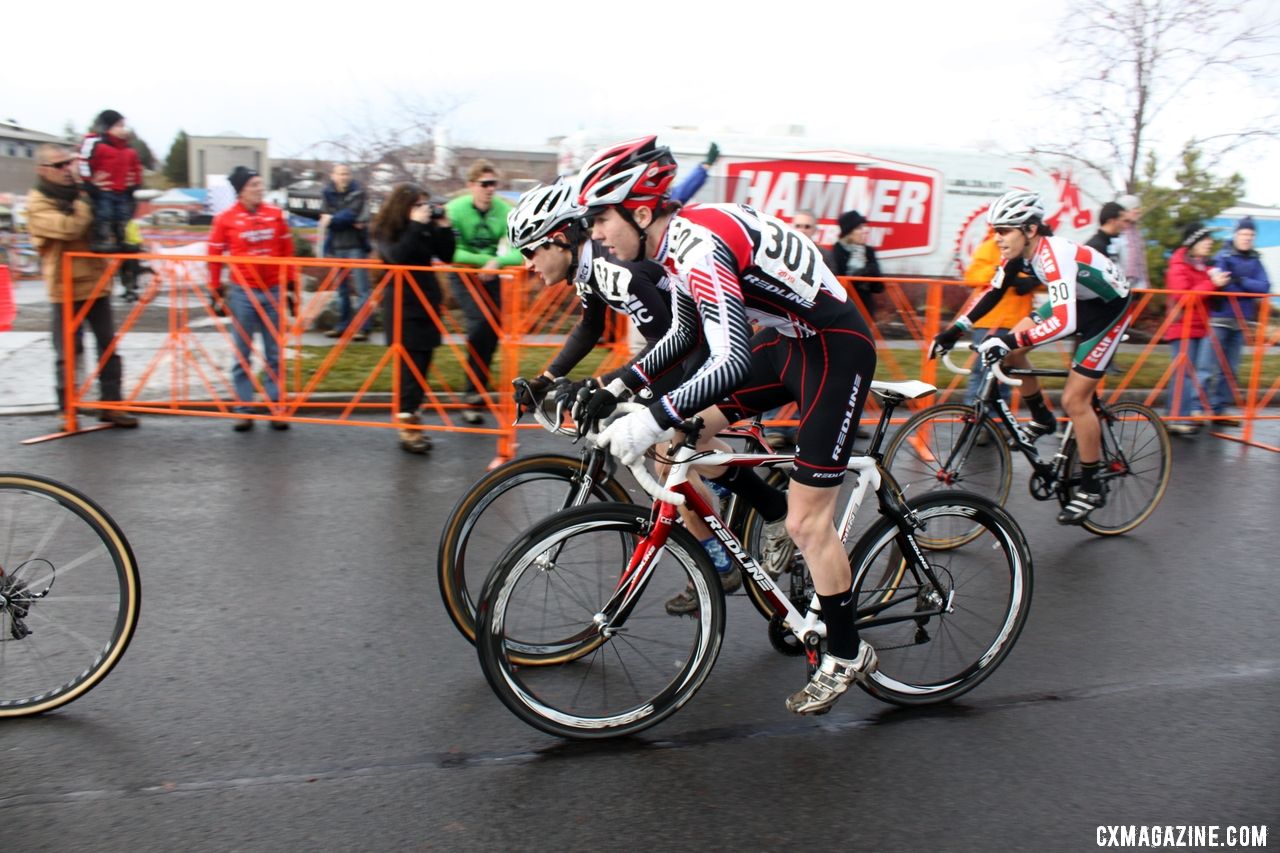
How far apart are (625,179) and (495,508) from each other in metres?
1.36

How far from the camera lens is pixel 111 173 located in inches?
352

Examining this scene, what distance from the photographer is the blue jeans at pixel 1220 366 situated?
31.4 ft

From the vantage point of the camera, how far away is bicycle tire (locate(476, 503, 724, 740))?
3.43 m

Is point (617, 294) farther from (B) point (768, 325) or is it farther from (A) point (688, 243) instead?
(A) point (688, 243)

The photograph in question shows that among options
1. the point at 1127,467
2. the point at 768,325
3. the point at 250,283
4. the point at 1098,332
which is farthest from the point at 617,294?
the point at 250,283

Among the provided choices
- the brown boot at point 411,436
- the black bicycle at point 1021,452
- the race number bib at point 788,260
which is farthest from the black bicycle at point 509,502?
the brown boot at point 411,436

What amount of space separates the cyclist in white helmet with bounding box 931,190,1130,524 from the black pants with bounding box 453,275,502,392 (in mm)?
3418

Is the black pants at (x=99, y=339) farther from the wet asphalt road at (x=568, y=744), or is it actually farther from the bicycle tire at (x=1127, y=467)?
the bicycle tire at (x=1127, y=467)

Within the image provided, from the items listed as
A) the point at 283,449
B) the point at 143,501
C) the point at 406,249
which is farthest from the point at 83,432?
the point at 406,249

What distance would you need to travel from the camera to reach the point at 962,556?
13.1 feet

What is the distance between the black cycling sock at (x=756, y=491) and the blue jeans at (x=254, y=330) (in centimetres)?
522

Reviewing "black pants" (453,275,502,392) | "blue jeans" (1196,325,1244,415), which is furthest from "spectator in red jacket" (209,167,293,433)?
"blue jeans" (1196,325,1244,415)

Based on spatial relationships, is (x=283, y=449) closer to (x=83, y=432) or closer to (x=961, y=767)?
(x=83, y=432)

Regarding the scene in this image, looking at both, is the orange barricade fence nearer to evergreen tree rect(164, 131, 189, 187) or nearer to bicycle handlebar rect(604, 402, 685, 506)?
bicycle handlebar rect(604, 402, 685, 506)
